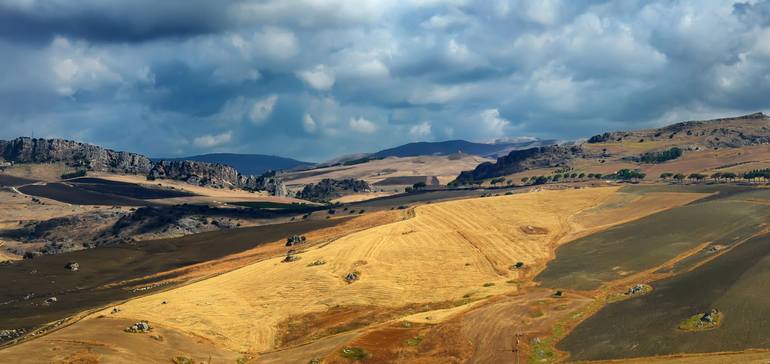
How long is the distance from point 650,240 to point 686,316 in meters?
53.1

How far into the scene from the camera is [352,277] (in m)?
109

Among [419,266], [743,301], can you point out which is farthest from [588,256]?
[743,301]

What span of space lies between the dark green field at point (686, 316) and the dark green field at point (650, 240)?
15.0m

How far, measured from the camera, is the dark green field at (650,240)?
106994mm

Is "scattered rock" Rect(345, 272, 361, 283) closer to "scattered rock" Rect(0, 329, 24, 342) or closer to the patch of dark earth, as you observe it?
the patch of dark earth

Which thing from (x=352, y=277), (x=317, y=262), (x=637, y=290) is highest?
(x=317, y=262)

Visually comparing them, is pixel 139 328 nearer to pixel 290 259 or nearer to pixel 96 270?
pixel 290 259

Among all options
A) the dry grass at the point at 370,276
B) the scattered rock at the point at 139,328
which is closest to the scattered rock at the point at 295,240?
the dry grass at the point at 370,276

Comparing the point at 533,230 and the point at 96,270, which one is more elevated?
the point at 533,230

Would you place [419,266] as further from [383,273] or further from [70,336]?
[70,336]

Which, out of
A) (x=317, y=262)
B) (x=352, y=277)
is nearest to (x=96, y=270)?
(x=317, y=262)

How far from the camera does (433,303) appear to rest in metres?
97.4

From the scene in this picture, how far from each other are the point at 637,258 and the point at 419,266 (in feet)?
123

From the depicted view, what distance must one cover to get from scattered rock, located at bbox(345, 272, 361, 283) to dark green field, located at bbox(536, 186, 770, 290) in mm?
30211
